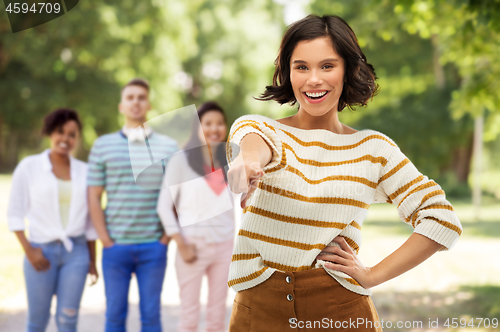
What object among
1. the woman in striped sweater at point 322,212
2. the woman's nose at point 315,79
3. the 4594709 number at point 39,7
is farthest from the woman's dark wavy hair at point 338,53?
the 4594709 number at point 39,7

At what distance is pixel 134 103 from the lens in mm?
4234

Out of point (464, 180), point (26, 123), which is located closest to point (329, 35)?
point (26, 123)

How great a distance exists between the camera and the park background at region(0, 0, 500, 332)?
245 inches

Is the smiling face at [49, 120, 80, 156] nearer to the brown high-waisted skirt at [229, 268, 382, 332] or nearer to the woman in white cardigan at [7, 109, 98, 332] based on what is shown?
the woman in white cardigan at [7, 109, 98, 332]

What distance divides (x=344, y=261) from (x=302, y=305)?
0.20 meters

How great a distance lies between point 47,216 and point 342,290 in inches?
115

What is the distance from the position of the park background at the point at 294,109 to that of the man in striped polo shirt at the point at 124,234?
4.68 feet

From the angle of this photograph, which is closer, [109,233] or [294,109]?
[109,233]

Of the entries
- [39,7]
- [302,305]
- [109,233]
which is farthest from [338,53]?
[39,7]

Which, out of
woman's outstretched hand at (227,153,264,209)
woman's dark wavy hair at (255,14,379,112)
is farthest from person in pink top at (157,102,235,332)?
woman's outstretched hand at (227,153,264,209)

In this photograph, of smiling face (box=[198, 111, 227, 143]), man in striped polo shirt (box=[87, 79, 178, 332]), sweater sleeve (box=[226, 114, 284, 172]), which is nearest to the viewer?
sweater sleeve (box=[226, 114, 284, 172])

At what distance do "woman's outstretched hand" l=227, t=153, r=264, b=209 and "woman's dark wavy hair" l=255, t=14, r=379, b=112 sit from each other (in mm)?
541

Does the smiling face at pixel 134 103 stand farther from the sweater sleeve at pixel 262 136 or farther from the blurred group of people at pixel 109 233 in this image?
the sweater sleeve at pixel 262 136

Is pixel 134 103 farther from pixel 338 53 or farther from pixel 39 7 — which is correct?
pixel 338 53
